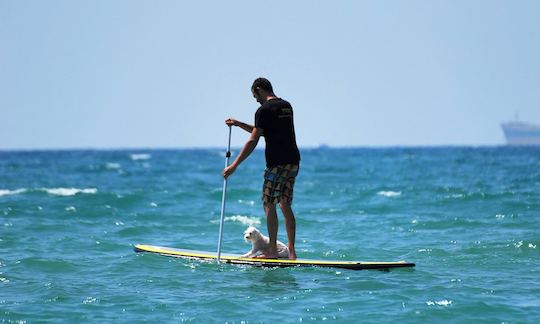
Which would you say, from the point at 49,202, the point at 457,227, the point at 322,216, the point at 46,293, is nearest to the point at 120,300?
the point at 46,293

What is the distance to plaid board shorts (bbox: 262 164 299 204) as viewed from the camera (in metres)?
10.8

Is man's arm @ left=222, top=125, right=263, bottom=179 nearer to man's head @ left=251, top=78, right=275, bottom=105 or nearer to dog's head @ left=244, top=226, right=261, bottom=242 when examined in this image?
man's head @ left=251, top=78, right=275, bottom=105

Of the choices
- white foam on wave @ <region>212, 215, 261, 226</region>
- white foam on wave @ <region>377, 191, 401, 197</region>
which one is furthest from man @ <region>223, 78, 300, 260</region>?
white foam on wave @ <region>377, 191, 401, 197</region>

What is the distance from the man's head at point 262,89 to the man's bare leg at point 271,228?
1.26 meters

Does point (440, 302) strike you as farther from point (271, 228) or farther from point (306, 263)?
point (271, 228)

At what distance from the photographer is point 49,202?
2445 cm

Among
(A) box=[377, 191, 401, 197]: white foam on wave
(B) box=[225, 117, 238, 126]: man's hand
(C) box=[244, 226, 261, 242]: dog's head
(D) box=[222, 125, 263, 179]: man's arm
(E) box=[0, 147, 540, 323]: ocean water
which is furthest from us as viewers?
(A) box=[377, 191, 401, 197]: white foam on wave

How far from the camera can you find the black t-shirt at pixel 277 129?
422 inches

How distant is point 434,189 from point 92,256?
18.3m

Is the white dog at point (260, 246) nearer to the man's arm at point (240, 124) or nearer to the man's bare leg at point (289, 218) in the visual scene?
the man's bare leg at point (289, 218)

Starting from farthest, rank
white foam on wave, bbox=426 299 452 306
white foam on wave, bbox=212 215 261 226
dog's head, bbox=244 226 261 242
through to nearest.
Result: white foam on wave, bbox=212 215 261 226 < dog's head, bbox=244 226 261 242 < white foam on wave, bbox=426 299 452 306

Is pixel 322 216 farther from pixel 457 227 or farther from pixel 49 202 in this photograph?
pixel 49 202

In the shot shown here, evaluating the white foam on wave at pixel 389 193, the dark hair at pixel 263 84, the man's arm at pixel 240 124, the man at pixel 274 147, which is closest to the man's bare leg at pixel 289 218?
the man at pixel 274 147

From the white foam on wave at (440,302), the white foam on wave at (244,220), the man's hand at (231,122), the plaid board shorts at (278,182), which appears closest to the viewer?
the white foam on wave at (440,302)
